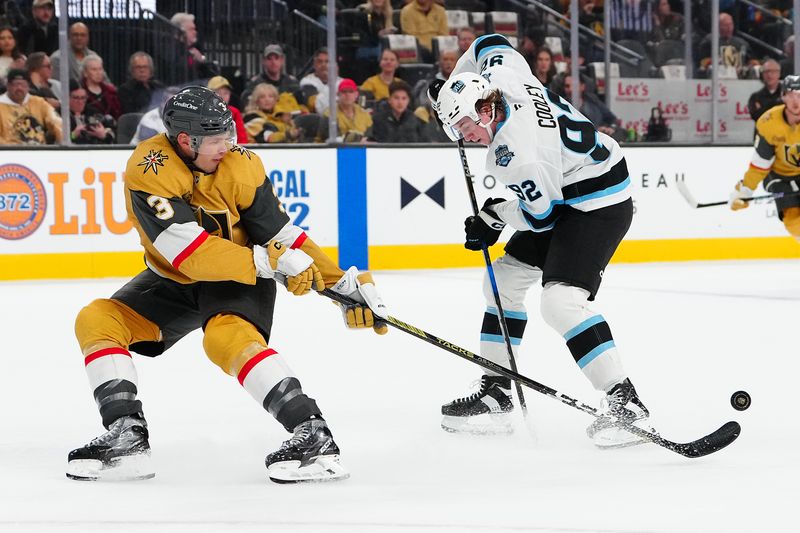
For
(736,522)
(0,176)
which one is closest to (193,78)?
(0,176)

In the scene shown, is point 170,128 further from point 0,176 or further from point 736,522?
point 0,176

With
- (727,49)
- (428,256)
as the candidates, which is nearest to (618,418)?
(428,256)

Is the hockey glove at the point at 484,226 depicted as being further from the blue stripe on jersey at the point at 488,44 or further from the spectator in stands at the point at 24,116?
the spectator in stands at the point at 24,116

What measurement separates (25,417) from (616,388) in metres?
1.70

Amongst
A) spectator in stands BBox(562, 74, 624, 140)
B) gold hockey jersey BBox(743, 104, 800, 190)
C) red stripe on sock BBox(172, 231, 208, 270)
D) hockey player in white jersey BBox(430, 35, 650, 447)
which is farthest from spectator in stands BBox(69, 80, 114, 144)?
red stripe on sock BBox(172, 231, 208, 270)

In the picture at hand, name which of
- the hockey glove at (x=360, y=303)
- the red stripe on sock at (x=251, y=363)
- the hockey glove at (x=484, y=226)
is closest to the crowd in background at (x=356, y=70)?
the hockey glove at (x=484, y=226)

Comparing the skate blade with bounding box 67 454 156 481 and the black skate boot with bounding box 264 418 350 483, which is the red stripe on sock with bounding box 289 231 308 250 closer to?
the black skate boot with bounding box 264 418 350 483

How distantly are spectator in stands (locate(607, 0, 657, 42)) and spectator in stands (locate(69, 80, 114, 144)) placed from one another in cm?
360

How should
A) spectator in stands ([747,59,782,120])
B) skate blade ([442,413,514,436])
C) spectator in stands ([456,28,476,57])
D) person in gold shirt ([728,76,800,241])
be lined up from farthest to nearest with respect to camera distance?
spectator in stands ([747,59,782,120]) → spectator in stands ([456,28,476,57]) → person in gold shirt ([728,76,800,241]) → skate blade ([442,413,514,436])

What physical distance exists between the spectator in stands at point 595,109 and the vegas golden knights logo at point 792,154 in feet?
6.29

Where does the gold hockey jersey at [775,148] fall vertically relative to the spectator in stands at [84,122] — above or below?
below

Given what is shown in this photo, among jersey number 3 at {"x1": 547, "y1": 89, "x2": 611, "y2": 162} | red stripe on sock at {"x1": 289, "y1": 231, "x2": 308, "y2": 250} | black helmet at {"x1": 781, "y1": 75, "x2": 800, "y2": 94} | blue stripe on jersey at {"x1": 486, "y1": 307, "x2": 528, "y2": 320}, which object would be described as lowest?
blue stripe on jersey at {"x1": 486, "y1": 307, "x2": 528, "y2": 320}

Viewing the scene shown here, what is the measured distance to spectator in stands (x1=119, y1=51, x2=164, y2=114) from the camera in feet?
24.2

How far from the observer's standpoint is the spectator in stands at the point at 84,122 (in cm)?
717
